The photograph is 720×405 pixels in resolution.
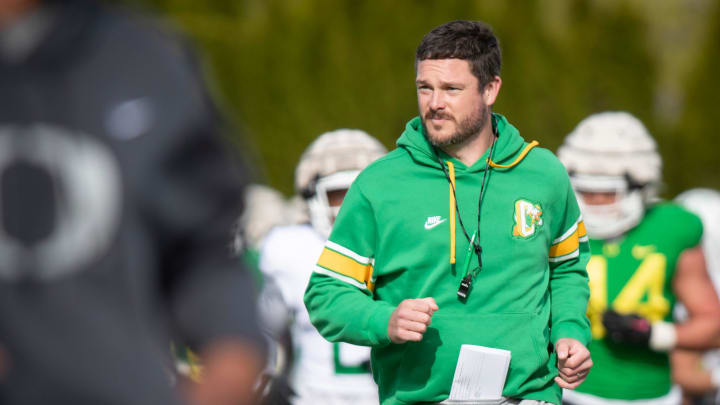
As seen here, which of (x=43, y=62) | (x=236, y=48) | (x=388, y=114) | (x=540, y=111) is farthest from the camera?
(x=236, y=48)

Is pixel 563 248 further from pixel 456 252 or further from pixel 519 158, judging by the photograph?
pixel 456 252

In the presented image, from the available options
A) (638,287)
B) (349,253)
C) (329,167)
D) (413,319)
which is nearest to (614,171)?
(638,287)

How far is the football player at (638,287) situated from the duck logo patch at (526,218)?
2.13m

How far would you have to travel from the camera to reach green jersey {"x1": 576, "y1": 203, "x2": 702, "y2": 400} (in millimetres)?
6117

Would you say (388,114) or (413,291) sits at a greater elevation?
(413,291)

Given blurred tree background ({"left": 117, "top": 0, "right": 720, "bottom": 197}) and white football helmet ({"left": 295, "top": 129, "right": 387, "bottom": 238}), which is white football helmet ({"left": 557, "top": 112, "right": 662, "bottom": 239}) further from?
blurred tree background ({"left": 117, "top": 0, "right": 720, "bottom": 197})

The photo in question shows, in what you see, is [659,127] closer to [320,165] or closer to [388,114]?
[388,114]

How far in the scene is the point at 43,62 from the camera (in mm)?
1884

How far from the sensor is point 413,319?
370cm

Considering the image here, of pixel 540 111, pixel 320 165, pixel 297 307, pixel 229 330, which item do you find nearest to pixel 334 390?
pixel 297 307

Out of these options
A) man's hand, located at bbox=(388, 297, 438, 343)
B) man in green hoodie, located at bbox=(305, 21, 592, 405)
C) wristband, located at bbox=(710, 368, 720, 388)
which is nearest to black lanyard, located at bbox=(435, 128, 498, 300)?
man in green hoodie, located at bbox=(305, 21, 592, 405)

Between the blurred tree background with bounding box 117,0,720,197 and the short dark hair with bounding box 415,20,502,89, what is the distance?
15.6 meters

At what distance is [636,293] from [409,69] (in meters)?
16.9

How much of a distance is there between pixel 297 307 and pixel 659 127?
655 inches
